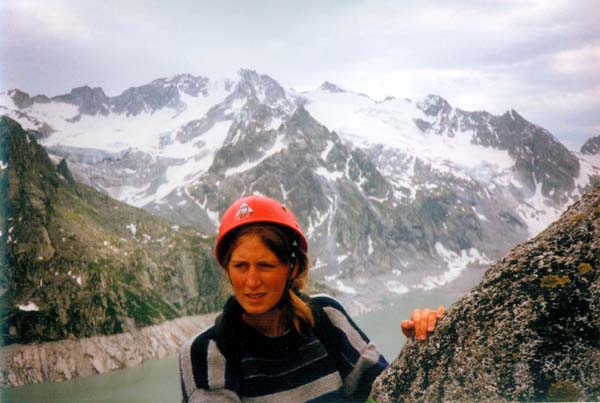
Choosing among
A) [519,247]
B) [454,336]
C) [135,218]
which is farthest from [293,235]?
[135,218]

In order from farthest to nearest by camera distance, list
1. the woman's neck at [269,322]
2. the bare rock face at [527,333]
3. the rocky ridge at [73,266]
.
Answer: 1. the rocky ridge at [73,266]
2. the woman's neck at [269,322]
3. the bare rock face at [527,333]

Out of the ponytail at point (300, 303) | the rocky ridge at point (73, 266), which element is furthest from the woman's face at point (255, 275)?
the rocky ridge at point (73, 266)

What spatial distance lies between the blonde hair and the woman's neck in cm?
6

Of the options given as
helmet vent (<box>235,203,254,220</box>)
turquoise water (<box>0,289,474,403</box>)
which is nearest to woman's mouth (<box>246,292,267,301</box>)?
helmet vent (<box>235,203,254,220</box>)

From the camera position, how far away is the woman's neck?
368cm

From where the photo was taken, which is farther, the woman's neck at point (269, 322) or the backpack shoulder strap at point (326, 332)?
the backpack shoulder strap at point (326, 332)

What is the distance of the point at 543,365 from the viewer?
11.0 feet

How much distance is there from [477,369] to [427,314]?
50 cm

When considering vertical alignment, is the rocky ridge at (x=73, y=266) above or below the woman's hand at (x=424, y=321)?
above

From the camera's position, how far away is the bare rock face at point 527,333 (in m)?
3.31

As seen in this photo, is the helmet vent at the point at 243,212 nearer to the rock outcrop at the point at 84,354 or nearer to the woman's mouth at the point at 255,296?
the woman's mouth at the point at 255,296

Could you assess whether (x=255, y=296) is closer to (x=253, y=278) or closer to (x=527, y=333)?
(x=253, y=278)

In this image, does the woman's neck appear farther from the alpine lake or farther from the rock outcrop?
the rock outcrop

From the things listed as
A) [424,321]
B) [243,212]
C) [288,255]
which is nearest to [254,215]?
[243,212]
